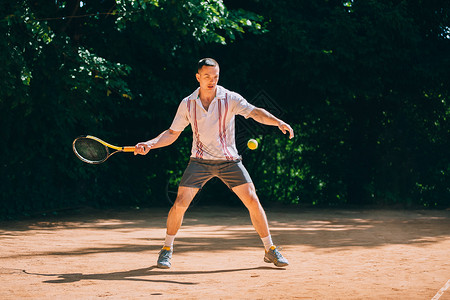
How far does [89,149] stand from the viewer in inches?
276

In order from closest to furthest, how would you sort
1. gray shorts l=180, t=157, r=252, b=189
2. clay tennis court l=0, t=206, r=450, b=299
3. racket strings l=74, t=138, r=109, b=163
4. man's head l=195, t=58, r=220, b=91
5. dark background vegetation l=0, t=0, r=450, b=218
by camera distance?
1. clay tennis court l=0, t=206, r=450, b=299
2. man's head l=195, t=58, r=220, b=91
3. gray shorts l=180, t=157, r=252, b=189
4. racket strings l=74, t=138, r=109, b=163
5. dark background vegetation l=0, t=0, r=450, b=218

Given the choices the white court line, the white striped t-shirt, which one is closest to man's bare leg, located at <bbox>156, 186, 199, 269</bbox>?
the white striped t-shirt

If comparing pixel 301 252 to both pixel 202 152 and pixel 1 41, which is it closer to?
pixel 202 152

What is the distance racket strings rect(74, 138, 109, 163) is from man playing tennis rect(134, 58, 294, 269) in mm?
750

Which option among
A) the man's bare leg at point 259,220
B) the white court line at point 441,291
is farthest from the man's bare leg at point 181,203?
the white court line at point 441,291

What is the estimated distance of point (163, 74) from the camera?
47.7 ft

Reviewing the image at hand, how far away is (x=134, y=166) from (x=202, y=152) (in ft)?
29.7

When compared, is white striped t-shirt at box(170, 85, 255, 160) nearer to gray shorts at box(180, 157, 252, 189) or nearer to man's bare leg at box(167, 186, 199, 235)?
gray shorts at box(180, 157, 252, 189)

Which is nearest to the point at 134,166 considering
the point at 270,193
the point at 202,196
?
the point at 202,196

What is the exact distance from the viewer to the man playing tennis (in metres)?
6.36

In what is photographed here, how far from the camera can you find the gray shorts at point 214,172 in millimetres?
6418

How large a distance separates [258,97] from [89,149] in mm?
8419

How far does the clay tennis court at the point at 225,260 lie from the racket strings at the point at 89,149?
1.10 meters

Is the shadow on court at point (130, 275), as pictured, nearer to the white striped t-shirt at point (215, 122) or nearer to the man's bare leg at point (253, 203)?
the man's bare leg at point (253, 203)
